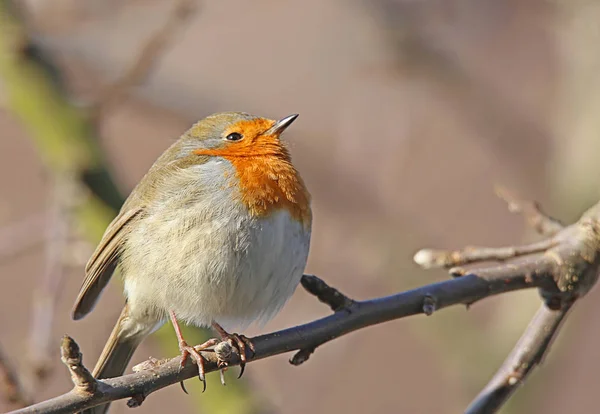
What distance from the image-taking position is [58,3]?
491cm

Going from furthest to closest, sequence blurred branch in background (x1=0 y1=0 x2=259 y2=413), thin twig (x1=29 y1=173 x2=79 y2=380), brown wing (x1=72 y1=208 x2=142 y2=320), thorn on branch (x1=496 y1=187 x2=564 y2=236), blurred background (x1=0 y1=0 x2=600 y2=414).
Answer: blurred background (x1=0 y1=0 x2=600 y2=414)
blurred branch in background (x1=0 y1=0 x2=259 y2=413)
brown wing (x1=72 y1=208 x2=142 y2=320)
thin twig (x1=29 y1=173 x2=79 y2=380)
thorn on branch (x1=496 y1=187 x2=564 y2=236)

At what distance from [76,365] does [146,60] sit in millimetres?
2140

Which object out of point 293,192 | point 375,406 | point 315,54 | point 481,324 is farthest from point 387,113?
point 375,406

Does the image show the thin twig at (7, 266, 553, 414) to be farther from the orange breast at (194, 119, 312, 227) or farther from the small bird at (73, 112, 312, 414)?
the orange breast at (194, 119, 312, 227)

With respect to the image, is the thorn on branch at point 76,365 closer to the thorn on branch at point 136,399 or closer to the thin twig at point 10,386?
the thorn on branch at point 136,399

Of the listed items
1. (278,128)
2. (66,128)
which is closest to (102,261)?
(278,128)

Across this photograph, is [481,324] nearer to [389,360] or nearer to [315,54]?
[389,360]

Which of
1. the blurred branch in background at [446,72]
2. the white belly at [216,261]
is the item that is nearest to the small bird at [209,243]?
the white belly at [216,261]

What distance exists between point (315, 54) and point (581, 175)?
5.94 ft

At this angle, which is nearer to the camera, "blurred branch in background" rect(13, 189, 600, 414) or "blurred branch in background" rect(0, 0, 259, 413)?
"blurred branch in background" rect(13, 189, 600, 414)

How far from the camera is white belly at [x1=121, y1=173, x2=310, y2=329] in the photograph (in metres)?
3.03

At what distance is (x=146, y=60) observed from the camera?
3809mm

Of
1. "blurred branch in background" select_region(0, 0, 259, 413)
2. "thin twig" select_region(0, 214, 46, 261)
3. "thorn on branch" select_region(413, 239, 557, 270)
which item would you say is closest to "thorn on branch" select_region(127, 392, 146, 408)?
"thorn on branch" select_region(413, 239, 557, 270)

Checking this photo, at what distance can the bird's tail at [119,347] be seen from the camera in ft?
11.5
